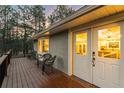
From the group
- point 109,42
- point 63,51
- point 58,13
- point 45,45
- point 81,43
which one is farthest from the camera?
point 58,13

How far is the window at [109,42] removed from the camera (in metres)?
3.92

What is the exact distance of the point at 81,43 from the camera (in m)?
5.76

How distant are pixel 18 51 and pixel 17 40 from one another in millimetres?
1553

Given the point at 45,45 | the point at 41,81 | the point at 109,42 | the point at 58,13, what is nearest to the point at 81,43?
the point at 109,42

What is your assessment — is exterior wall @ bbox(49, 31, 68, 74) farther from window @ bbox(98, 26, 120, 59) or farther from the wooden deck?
window @ bbox(98, 26, 120, 59)

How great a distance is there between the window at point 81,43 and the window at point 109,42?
34.4 inches

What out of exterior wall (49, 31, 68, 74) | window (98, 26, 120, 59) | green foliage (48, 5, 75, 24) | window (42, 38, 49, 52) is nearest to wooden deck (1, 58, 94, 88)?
exterior wall (49, 31, 68, 74)

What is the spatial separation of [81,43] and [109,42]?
1.64 metres

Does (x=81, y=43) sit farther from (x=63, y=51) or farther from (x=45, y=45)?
(x=45, y=45)

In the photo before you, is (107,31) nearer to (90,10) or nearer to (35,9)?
(90,10)

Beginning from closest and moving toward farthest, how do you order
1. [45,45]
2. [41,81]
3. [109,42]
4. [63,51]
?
[109,42], [41,81], [63,51], [45,45]

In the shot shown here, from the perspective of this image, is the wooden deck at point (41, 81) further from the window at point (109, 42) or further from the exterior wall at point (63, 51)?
the window at point (109, 42)

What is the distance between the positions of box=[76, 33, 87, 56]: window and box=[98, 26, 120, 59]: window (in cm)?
87

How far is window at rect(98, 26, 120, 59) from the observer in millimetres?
3918
